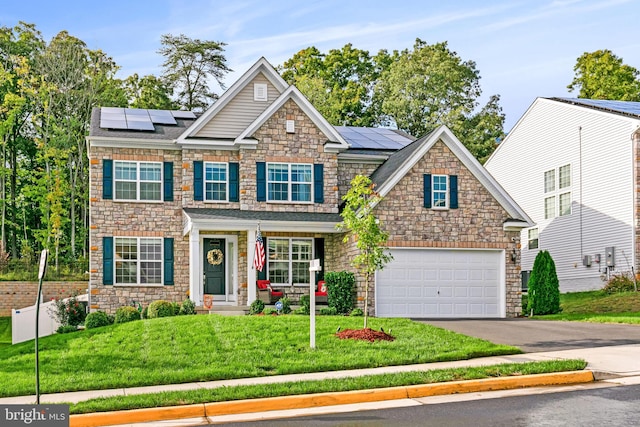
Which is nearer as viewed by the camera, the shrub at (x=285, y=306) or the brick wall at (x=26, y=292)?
the shrub at (x=285, y=306)

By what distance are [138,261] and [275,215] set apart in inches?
183

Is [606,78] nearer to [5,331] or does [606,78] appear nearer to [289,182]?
[289,182]

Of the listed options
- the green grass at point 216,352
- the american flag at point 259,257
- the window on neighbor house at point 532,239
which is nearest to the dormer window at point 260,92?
the american flag at point 259,257

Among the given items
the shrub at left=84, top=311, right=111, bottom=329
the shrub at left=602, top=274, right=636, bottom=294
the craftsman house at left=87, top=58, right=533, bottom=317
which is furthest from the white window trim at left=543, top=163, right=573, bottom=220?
the shrub at left=84, top=311, right=111, bottom=329

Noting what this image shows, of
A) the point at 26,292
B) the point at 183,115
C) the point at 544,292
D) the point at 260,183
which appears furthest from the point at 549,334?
the point at 26,292

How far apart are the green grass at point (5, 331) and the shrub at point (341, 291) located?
10.4 meters

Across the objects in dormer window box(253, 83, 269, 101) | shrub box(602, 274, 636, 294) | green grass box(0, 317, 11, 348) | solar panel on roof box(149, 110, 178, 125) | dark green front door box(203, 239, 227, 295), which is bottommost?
Result: green grass box(0, 317, 11, 348)

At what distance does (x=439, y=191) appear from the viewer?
85.1 ft

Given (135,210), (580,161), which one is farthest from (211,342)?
(580,161)

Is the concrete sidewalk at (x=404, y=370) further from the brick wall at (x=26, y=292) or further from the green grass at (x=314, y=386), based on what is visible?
the brick wall at (x=26, y=292)

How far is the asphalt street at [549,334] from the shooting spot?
54.9ft

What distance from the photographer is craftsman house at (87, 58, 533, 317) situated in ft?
83.7

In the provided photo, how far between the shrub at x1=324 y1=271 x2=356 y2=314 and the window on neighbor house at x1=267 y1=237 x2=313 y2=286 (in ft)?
7.17

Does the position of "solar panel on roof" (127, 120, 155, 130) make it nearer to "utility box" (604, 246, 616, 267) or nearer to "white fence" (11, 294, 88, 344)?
"white fence" (11, 294, 88, 344)
